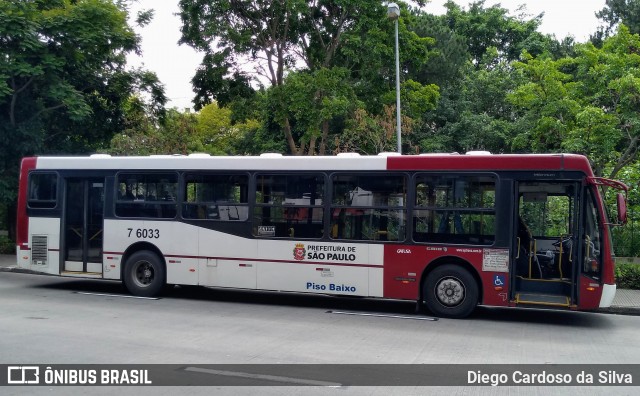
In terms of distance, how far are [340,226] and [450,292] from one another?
250cm

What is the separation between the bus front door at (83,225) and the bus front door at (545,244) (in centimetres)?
922

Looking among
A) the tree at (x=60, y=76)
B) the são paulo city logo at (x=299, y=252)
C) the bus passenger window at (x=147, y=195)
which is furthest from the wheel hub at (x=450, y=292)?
the tree at (x=60, y=76)

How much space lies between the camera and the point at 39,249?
50.8ft

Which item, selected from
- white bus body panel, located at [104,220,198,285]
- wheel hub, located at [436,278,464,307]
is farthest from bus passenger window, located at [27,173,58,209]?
wheel hub, located at [436,278,464,307]

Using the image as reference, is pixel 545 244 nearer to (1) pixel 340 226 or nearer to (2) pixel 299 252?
(1) pixel 340 226

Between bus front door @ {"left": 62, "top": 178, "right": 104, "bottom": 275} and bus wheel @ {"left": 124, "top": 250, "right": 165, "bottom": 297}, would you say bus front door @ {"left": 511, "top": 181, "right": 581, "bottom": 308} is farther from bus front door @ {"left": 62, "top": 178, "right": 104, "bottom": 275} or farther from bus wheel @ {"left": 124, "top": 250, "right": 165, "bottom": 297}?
bus front door @ {"left": 62, "top": 178, "right": 104, "bottom": 275}

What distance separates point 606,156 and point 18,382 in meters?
15.0

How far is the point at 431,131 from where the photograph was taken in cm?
3650

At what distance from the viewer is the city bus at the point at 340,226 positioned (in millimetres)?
12055

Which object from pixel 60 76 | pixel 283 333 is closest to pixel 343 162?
pixel 283 333

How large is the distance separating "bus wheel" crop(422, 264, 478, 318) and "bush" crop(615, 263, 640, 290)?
638cm

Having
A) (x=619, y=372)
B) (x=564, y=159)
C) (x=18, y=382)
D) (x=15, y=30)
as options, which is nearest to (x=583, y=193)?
(x=564, y=159)

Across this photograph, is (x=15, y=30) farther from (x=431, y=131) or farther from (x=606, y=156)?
(x=431, y=131)

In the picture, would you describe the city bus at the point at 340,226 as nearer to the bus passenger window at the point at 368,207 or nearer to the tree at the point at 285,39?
the bus passenger window at the point at 368,207
